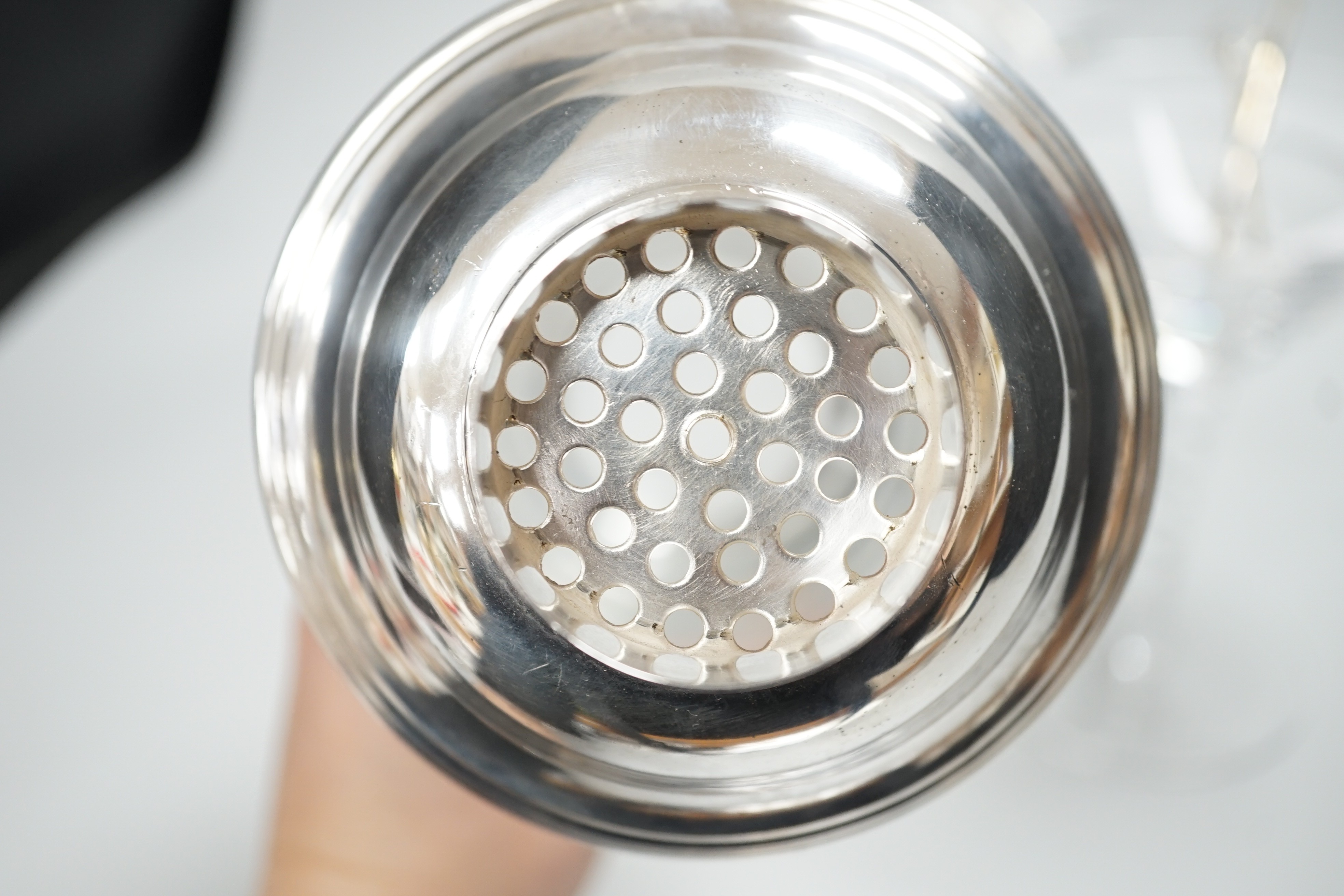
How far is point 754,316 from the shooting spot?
1.00 feet

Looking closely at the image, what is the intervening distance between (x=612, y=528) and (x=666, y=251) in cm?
9

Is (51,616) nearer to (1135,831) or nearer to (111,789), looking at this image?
(111,789)

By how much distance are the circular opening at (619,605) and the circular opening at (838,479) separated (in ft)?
0.22

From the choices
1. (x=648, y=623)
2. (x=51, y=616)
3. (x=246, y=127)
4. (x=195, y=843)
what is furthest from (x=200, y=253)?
(x=648, y=623)

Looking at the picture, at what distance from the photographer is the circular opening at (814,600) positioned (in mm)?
312

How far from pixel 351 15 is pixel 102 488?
34 centimetres

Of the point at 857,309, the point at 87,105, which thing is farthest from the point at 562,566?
the point at 87,105

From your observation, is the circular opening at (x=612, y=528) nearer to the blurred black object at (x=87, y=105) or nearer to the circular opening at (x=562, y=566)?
the circular opening at (x=562, y=566)

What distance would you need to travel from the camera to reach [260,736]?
603 mm

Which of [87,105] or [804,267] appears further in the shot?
[87,105]

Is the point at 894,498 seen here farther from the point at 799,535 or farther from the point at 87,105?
the point at 87,105

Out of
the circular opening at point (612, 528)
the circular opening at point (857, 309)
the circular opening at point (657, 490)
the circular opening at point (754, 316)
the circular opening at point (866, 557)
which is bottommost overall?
the circular opening at point (612, 528)

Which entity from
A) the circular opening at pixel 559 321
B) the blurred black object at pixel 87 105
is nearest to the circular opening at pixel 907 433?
the circular opening at pixel 559 321

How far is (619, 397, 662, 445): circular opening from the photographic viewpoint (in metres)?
0.31
